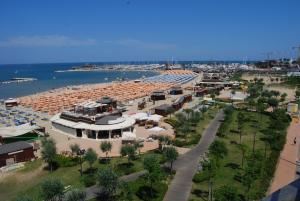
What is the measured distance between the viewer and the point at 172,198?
1814 cm

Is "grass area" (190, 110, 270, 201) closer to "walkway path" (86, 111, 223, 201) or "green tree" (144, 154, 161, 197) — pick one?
"walkway path" (86, 111, 223, 201)

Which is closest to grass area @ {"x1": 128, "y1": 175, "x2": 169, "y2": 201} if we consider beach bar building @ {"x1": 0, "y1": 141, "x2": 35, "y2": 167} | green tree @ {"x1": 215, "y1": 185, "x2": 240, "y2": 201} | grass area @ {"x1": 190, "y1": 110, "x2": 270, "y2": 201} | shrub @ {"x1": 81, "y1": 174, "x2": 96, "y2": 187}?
grass area @ {"x1": 190, "y1": 110, "x2": 270, "y2": 201}

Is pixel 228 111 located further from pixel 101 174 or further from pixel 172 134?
pixel 101 174

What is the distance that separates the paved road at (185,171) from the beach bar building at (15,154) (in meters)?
12.8

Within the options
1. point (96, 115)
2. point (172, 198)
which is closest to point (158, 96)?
point (96, 115)

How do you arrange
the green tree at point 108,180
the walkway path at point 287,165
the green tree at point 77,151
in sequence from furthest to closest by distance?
the green tree at point 77,151, the walkway path at point 287,165, the green tree at point 108,180

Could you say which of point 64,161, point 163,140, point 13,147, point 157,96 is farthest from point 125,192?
point 157,96

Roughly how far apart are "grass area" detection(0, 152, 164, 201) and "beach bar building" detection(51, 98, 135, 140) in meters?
7.90

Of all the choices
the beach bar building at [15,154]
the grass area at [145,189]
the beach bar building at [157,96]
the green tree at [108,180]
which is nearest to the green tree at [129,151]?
the grass area at [145,189]

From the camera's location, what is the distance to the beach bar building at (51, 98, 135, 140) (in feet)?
109

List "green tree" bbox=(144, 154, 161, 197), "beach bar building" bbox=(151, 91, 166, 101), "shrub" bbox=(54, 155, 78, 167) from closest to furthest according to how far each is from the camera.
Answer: "green tree" bbox=(144, 154, 161, 197) < "shrub" bbox=(54, 155, 78, 167) < "beach bar building" bbox=(151, 91, 166, 101)

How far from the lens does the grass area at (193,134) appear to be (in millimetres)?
29109

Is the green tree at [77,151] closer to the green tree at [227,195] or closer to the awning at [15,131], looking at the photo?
the awning at [15,131]

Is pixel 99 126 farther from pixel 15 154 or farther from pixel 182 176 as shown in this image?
pixel 182 176
